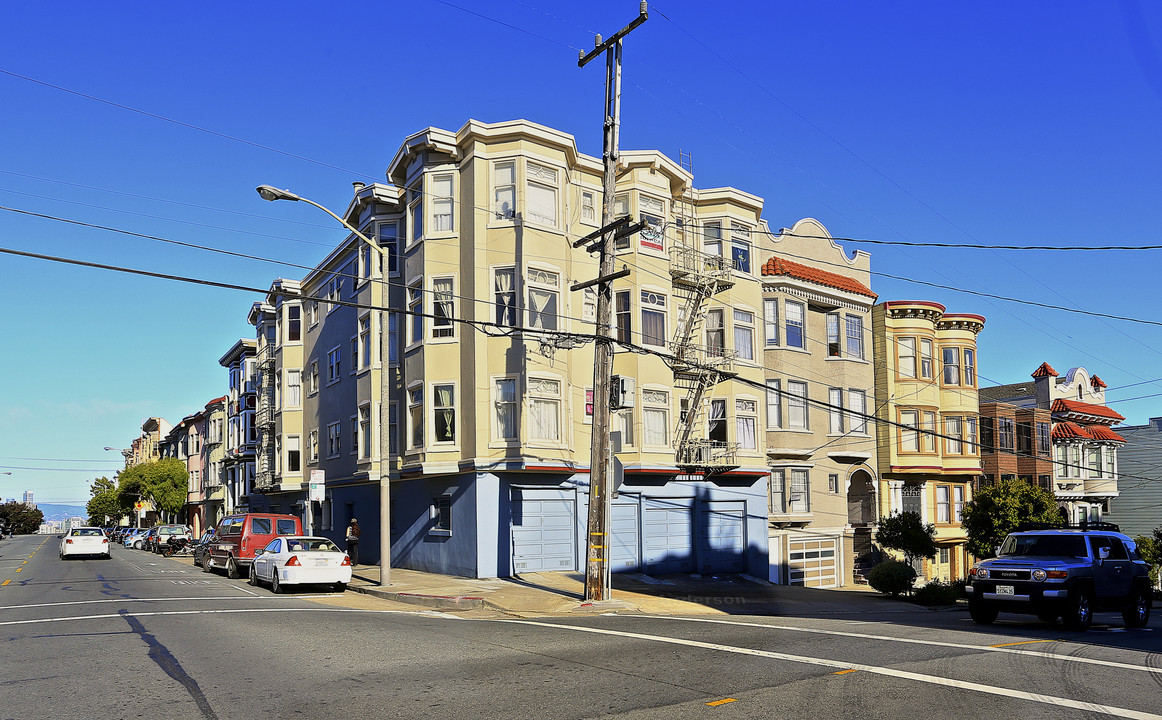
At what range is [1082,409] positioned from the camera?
53.6 metres

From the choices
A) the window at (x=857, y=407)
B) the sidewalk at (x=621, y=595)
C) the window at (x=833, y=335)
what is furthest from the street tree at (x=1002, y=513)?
the sidewalk at (x=621, y=595)

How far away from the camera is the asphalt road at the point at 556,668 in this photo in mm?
8227

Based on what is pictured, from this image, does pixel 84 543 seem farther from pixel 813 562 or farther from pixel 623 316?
pixel 813 562

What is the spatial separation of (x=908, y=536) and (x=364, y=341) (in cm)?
2032

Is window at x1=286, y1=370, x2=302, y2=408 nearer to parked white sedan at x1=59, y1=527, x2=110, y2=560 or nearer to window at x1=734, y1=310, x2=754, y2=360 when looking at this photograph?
parked white sedan at x1=59, y1=527, x2=110, y2=560

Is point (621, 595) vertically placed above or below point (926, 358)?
below

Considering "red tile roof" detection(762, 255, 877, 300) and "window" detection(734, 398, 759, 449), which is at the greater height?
"red tile roof" detection(762, 255, 877, 300)

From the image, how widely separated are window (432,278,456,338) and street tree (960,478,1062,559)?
2352 cm

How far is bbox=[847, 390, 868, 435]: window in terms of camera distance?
37.4m

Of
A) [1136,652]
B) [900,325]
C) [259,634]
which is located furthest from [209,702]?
[900,325]

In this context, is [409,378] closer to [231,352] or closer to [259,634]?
[259,634]

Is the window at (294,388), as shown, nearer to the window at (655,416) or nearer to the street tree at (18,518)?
the window at (655,416)

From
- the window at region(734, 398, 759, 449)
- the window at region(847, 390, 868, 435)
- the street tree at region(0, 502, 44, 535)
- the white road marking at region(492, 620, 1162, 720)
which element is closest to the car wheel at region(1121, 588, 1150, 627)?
the white road marking at region(492, 620, 1162, 720)

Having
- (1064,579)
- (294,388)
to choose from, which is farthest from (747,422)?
(294,388)
